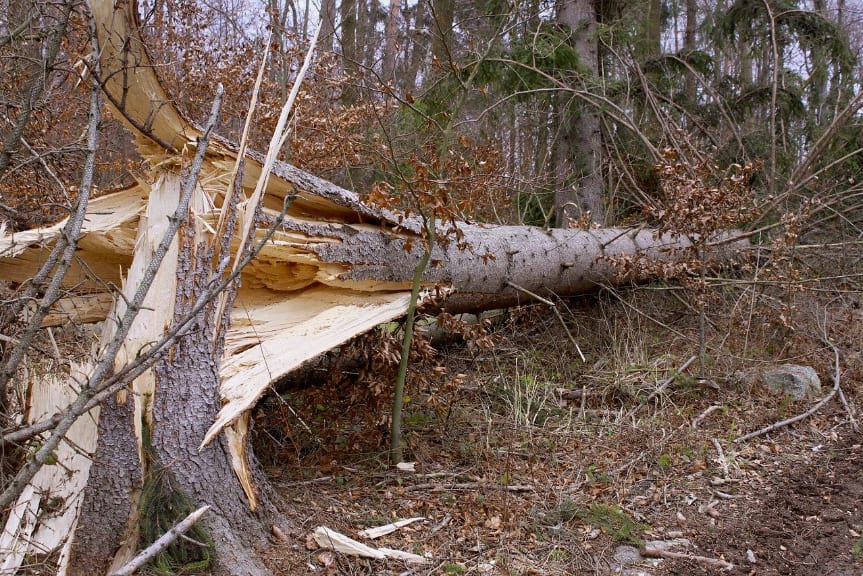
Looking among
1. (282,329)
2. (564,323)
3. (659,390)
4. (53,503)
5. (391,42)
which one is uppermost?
(391,42)

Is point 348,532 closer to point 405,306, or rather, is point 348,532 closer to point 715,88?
point 405,306

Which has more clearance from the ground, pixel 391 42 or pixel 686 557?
pixel 391 42

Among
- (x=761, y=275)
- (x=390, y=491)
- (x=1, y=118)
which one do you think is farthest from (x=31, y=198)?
(x=761, y=275)

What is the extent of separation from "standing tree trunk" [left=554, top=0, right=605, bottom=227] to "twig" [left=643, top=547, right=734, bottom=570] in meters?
5.14

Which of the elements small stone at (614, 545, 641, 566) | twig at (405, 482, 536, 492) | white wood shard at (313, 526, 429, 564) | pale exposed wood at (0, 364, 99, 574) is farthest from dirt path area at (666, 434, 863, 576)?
pale exposed wood at (0, 364, 99, 574)

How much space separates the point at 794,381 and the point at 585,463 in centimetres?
221

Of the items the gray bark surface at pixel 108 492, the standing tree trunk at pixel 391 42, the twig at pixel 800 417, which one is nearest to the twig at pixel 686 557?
the twig at pixel 800 417

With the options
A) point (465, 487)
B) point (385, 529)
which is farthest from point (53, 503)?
point (465, 487)

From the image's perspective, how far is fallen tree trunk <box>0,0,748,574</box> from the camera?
2.71 m

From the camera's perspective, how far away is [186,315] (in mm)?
2773

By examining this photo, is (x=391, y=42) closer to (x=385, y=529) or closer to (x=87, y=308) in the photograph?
(x=87, y=308)

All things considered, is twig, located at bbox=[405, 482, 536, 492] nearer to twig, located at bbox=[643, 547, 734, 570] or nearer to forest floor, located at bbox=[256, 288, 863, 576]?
forest floor, located at bbox=[256, 288, 863, 576]

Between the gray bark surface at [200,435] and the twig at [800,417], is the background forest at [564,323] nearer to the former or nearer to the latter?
the twig at [800,417]

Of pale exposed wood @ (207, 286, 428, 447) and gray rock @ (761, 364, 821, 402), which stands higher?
pale exposed wood @ (207, 286, 428, 447)
